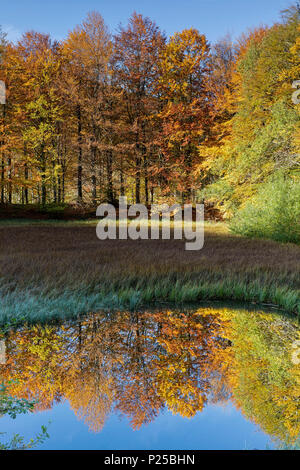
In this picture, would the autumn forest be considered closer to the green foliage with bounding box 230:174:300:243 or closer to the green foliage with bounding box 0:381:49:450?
the green foliage with bounding box 230:174:300:243

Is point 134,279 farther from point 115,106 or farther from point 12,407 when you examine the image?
point 115,106

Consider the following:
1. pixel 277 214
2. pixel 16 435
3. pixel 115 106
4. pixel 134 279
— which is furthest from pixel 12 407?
pixel 115 106

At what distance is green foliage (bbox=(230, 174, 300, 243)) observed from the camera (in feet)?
42.1

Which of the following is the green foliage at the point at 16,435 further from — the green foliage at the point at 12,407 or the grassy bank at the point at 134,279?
the grassy bank at the point at 134,279

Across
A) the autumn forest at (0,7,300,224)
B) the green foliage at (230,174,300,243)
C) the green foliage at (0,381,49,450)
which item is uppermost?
the autumn forest at (0,7,300,224)

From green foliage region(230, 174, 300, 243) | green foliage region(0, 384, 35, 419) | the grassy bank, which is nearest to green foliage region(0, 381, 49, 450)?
green foliage region(0, 384, 35, 419)

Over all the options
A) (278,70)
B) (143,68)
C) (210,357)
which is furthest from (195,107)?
(210,357)

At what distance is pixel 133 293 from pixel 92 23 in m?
25.8

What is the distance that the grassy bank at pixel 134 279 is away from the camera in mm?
5574

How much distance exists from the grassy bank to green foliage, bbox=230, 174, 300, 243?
3752 mm

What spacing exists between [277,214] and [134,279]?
8486mm

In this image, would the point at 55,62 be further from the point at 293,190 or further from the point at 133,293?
the point at 133,293

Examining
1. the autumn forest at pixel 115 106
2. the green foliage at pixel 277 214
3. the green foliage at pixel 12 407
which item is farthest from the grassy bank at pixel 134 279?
the autumn forest at pixel 115 106

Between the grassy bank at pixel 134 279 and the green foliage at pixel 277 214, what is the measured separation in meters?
3.75
